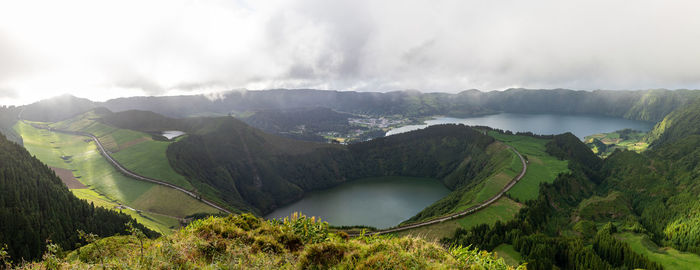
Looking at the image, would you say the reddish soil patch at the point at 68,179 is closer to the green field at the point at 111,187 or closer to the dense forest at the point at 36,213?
the green field at the point at 111,187

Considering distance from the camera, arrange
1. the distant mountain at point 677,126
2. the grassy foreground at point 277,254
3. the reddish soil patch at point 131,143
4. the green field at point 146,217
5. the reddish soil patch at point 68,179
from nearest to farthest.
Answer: the grassy foreground at point 277,254, the green field at point 146,217, the reddish soil patch at point 68,179, the reddish soil patch at point 131,143, the distant mountain at point 677,126

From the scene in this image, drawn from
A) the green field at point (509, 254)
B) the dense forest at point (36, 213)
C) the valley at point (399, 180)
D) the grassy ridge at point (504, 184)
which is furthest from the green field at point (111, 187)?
Result: the green field at point (509, 254)

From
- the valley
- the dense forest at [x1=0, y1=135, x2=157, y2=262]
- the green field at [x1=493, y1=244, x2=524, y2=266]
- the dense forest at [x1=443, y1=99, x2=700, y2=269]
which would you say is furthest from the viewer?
the valley

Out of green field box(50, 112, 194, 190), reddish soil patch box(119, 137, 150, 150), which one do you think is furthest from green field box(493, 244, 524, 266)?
reddish soil patch box(119, 137, 150, 150)

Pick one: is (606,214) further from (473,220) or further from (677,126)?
(677,126)

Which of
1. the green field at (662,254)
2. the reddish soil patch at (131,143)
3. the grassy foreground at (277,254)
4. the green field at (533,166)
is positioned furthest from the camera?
the reddish soil patch at (131,143)

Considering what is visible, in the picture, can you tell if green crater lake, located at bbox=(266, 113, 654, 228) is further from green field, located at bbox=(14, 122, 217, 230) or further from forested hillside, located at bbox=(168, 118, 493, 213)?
green field, located at bbox=(14, 122, 217, 230)
